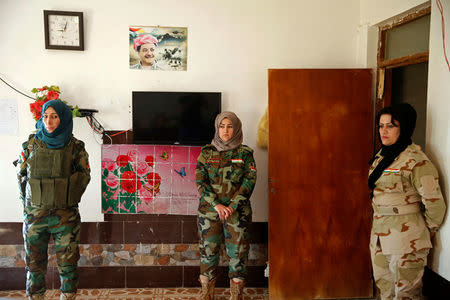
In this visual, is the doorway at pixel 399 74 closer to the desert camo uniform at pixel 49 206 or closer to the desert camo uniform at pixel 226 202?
the desert camo uniform at pixel 226 202

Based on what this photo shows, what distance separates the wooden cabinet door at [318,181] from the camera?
2795 millimetres

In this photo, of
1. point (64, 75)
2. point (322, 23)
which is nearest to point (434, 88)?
point (322, 23)

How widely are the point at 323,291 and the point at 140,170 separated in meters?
1.88

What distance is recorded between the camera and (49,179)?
2.38 metres

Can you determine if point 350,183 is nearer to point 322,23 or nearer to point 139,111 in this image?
point 322,23

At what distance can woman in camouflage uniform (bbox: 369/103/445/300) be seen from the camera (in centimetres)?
199

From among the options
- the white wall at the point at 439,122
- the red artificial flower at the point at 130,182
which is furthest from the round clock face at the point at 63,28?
the white wall at the point at 439,122

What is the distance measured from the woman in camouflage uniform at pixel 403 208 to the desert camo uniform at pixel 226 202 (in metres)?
0.92

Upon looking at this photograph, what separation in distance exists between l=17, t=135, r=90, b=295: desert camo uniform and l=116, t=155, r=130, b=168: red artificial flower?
491 millimetres

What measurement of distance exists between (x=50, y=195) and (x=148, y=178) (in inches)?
33.1

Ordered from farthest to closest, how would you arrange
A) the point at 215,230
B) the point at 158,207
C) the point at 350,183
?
the point at 158,207, the point at 350,183, the point at 215,230

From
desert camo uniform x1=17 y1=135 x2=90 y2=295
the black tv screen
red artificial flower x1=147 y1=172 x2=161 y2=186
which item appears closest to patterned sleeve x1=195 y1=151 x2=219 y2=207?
the black tv screen

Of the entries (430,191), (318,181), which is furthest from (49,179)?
(430,191)

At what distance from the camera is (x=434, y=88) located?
83.3 inches
